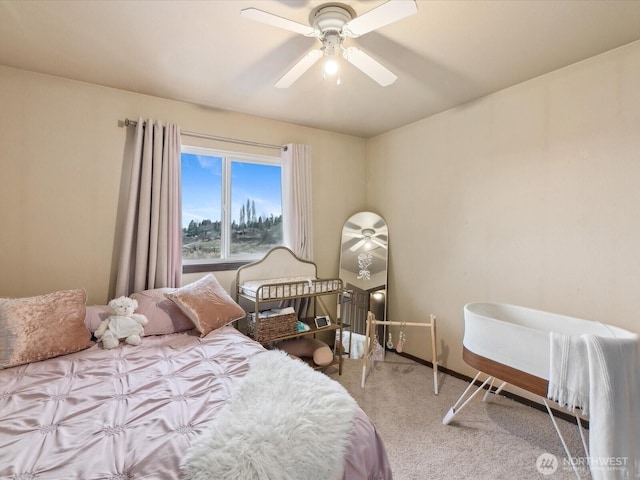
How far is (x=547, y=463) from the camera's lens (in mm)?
1844

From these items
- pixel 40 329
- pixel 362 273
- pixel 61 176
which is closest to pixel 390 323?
pixel 362 273

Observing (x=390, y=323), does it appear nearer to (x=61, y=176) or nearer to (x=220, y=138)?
(x=220, y=138)

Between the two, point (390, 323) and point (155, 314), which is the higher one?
point (155, 314)

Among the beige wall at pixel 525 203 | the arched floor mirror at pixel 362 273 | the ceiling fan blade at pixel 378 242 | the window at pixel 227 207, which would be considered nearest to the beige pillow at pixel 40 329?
the window at pixel 227 207

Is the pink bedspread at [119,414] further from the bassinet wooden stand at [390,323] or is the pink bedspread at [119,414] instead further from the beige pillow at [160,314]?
the bassinet wooden stand at [390,323]

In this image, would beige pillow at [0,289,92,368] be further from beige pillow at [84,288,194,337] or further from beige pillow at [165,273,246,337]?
beige pillow at [165,273,246,337]

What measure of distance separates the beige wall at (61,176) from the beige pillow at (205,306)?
0.76 meters

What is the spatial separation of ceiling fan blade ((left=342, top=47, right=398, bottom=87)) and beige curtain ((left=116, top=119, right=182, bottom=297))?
5.55 ft

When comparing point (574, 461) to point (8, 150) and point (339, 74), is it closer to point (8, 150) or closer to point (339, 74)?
point (339, 74)

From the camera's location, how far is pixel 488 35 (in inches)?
72.4

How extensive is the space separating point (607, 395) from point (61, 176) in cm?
363

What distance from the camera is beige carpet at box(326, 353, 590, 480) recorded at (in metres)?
1.79

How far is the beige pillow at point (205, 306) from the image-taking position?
222 centimetres

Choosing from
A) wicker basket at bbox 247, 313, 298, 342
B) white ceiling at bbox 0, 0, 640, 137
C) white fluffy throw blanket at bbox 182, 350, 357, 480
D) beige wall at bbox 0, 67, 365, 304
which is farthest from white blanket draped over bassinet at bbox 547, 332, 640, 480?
beige wall at bbox 0, 67, 365, 304
